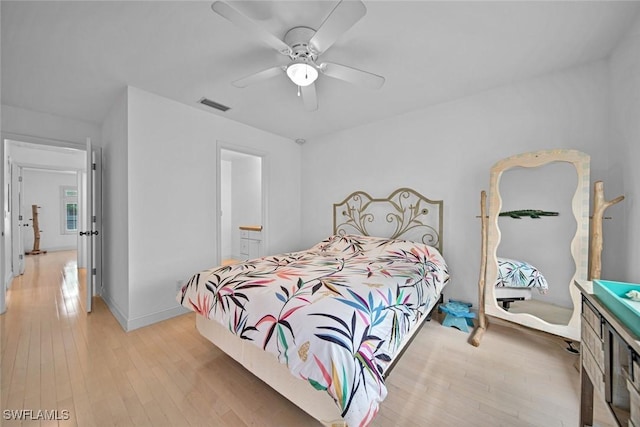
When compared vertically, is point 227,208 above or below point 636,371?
above

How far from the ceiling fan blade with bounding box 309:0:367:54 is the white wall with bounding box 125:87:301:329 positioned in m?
2.04

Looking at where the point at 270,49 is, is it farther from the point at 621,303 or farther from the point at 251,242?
the point at 251,242

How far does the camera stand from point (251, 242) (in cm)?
505

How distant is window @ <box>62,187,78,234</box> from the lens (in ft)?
23.6

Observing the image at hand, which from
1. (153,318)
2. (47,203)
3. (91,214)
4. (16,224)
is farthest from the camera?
(47,203)

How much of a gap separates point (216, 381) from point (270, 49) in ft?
8.50

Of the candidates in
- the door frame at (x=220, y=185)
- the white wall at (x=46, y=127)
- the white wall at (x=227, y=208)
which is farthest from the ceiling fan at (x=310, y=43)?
the white wall at (x=227, y=208)

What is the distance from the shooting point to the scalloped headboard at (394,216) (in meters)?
3.03

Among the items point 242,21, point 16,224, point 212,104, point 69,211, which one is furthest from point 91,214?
point 69,211

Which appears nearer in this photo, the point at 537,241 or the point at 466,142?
the point at 537,241

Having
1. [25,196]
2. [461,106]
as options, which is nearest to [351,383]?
[461,106]

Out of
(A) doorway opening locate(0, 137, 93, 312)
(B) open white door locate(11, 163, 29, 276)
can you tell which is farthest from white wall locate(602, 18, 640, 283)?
(B) open white door locate(11, 163, 29, 276)

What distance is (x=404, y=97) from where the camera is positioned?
278cm

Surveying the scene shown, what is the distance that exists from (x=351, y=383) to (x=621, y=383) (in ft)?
3.52
